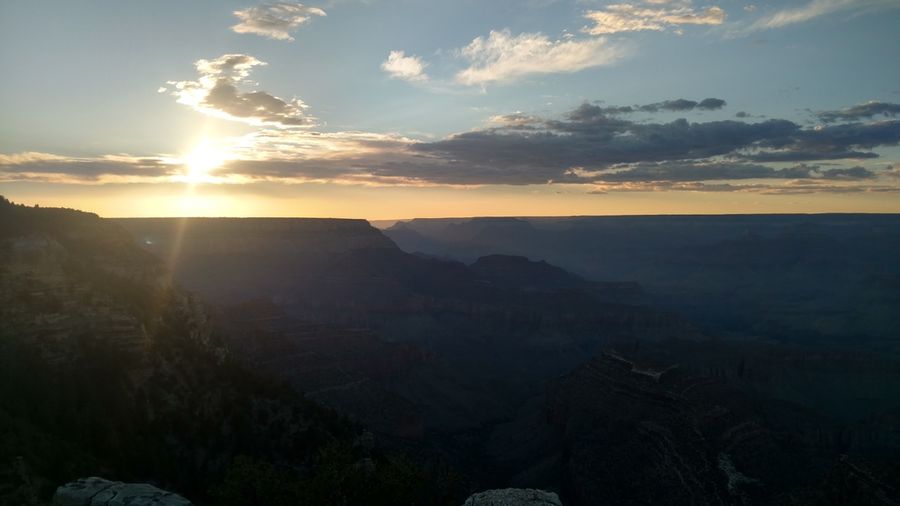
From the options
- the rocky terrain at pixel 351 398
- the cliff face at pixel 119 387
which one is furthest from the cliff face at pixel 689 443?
the cliff face at pixel 119 387

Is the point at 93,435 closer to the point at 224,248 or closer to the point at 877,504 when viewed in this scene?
the point at 877,504

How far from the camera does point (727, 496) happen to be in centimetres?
5806

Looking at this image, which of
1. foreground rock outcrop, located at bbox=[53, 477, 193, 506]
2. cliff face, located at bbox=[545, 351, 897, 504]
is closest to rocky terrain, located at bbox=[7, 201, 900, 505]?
cliff face, located at bbox=[545, 351, 897, 504]

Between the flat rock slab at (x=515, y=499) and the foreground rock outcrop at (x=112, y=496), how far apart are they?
1122cm

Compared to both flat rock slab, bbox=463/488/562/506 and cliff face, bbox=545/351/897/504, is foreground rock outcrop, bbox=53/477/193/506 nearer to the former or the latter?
flat rock slab, bbox=463/488/562/506

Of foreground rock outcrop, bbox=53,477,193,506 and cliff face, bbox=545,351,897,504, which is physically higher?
foreground rock outcrop, bbox=53,477,193,506

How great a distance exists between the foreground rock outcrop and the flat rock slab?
11216mm

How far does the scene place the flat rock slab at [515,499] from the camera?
2438 centimetres

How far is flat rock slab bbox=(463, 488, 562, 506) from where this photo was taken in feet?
80.0

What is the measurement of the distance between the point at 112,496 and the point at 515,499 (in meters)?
15.2

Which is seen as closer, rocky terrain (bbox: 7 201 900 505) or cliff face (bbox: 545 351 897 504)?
rocky terrain (bbox: 7 201 900 505)

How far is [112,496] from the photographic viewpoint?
2330cm

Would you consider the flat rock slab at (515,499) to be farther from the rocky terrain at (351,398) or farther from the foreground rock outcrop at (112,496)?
the foreground rock outcrop at (112,496)

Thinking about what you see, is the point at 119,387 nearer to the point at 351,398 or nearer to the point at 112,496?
the point at 112,496
